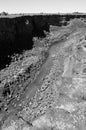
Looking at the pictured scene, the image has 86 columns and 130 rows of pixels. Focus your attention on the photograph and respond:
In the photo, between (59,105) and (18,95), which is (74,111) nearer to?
(59,105)

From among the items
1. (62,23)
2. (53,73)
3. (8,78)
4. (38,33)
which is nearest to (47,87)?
(53,73)

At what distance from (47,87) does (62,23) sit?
50.2 meters

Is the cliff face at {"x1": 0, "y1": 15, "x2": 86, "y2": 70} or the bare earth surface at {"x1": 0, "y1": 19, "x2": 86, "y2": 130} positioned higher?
the cliff face at {"x1": 0, "y1": 15, "x2": 86, "y2": 70}

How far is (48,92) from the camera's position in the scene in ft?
95.0

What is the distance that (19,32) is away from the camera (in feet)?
174

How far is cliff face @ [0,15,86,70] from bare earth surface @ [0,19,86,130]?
373cm

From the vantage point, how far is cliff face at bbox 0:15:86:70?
43875mm

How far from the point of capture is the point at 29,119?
23750 millimetres

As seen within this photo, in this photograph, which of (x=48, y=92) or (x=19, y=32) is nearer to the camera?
(x=48, y=92)

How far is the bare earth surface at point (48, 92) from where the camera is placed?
22.4 meters

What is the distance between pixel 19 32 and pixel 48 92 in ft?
96.1

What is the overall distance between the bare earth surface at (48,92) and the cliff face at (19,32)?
373 centimetres

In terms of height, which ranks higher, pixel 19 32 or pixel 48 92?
pixel 19 32

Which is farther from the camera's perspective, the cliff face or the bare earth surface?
the cliff face
